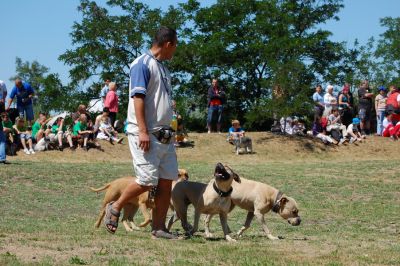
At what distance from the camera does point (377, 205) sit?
1486 cm

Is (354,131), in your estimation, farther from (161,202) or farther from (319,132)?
(161,202)

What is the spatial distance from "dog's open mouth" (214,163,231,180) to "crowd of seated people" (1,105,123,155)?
14425mm

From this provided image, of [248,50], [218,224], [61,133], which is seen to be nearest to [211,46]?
[248,50]

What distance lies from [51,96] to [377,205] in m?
19.9

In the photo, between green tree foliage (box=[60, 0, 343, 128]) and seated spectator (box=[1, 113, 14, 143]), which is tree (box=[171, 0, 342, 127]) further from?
seated spectator (box=[1, 113, 14, 143])

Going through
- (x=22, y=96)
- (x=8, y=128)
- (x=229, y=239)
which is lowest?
(x=229, y=239)

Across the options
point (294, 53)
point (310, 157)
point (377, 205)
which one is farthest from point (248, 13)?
point (377, 205)

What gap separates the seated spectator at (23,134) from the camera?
23.0 m

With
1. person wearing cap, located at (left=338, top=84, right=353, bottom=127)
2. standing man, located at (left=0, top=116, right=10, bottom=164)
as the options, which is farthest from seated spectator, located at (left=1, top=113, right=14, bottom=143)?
person wearing cap, located at (left=338, top=84, right=353, bottom=127)

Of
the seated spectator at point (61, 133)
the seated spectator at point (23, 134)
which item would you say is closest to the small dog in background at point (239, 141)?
the seated spectator at point (61, 133)

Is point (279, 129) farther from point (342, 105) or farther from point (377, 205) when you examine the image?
point (377, 205)

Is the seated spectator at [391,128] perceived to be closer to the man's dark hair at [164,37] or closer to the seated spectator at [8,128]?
the seated spectator at [8,128]

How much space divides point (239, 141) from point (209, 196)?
17.0m

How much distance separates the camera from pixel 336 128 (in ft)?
92.1
